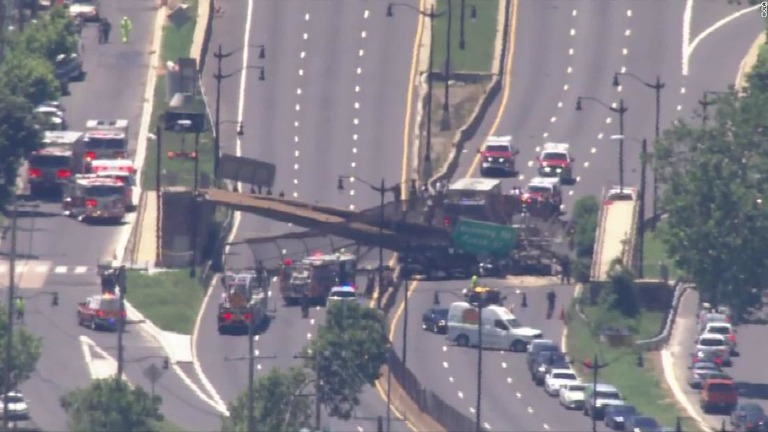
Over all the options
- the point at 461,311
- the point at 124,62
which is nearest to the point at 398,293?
the point at 461,311

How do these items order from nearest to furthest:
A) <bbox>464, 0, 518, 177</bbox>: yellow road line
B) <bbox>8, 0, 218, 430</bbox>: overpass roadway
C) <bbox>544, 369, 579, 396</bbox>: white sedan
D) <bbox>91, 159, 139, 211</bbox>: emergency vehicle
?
<bbox>8, 0, 218, 430</bbox>: overpass roadway, <bbox>544, 369, 579, 396</bbox>: white sedan, <bbox>91, 159, 139, 211</bbox>: emergency vehicle, <bbox>464, 0, 518, 177</bbox>: yellow road line

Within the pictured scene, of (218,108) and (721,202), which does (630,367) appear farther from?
(218,108)

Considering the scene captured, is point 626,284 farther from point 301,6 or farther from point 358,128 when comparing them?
point 301,6

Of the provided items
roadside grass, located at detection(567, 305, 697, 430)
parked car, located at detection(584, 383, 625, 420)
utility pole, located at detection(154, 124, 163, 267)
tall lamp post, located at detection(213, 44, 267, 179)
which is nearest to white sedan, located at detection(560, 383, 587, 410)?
parked car, located at detection(584, 383, 625, 420)

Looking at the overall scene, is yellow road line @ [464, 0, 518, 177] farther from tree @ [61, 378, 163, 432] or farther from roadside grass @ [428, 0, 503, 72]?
tree @ [61, 378, 163, 432]

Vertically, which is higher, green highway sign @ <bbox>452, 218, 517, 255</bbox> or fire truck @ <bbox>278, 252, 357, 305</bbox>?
green highway sign @ <bbox>452, 218, 517, 255</bbox>

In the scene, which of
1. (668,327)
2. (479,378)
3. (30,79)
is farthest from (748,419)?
(30,79)

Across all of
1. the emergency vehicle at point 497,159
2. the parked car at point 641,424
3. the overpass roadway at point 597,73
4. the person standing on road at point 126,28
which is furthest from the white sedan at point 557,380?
the person standing on road at point 126,28
